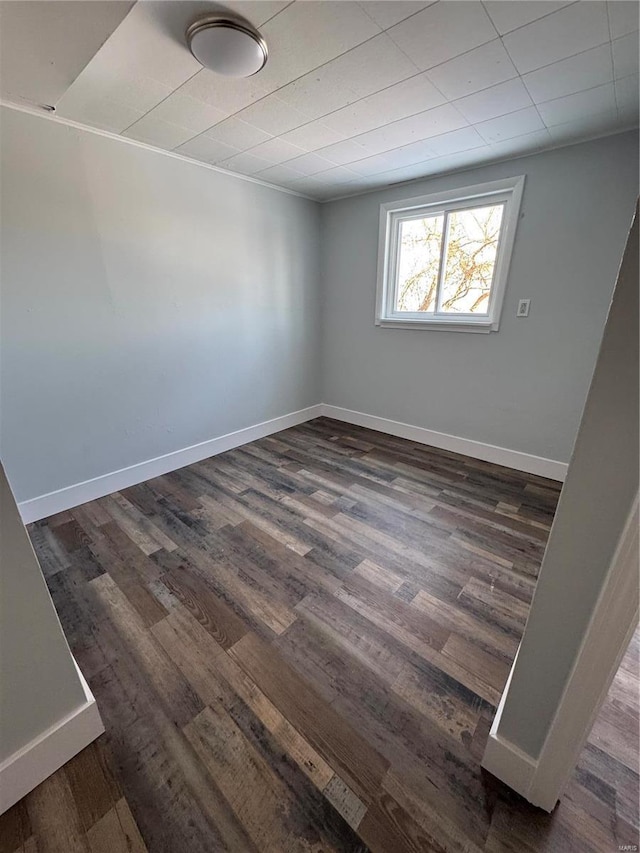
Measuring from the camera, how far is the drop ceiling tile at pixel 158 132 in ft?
6.41

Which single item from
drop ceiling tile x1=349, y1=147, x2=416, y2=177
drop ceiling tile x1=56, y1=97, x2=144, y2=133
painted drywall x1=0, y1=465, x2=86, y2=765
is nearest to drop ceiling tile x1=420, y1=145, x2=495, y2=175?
drop ceiling tile x1=349, y1=147, x2=416, y2=177

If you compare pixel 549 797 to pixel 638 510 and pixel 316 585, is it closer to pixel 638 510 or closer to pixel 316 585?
pixel 638 510

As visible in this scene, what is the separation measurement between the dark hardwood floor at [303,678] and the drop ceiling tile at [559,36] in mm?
2308

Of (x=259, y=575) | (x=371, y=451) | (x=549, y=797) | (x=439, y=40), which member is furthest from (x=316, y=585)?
(x=439, y=40)

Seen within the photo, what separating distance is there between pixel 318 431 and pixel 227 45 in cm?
293

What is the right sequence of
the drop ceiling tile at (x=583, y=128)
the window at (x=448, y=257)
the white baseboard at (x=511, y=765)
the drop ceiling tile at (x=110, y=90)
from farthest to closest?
the window at (x=448, y=257) < the drop ceiling tile at (x=583, y=128) < the drop ceiling tile at (x=110, y=90) < the white baseboard at (x=511, y=765)

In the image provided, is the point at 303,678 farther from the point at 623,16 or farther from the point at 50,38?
the point at 623,16

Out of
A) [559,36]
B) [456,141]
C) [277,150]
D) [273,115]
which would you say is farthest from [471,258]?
[273,115]

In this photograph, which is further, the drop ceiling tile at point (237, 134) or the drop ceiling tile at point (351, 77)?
the drop ceiling tile at point (237, 134)

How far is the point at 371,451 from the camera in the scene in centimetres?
329

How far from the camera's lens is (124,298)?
239 centimetres

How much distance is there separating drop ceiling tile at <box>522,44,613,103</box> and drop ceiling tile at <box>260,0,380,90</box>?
2.69 ft

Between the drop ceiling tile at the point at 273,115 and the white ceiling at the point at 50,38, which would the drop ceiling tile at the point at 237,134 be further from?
the white ceiling at the point at 50,38

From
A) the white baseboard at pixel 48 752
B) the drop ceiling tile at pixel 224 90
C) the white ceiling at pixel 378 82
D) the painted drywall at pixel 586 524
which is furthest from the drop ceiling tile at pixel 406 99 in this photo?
the white baseboard at pixel 48 752
